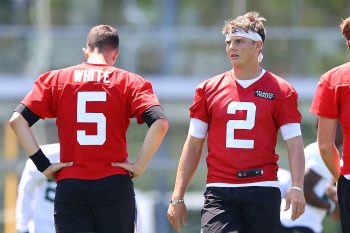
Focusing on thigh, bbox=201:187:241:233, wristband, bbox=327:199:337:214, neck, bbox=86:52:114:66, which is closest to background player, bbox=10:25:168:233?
neck, bbox=86:52:114:66

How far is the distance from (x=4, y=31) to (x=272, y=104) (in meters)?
10.8

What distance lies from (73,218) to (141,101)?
87cm

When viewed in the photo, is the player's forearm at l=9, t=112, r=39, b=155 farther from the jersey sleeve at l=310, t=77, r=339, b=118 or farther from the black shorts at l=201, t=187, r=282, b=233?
the jersey sleeve at l=310, t=77, r=339, b=118

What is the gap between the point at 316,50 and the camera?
17281 millimetres

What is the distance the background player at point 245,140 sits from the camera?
7.27m

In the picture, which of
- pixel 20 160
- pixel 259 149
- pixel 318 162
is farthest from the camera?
pixel 20 160

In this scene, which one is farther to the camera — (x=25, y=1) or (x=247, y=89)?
(x=25, y=1)

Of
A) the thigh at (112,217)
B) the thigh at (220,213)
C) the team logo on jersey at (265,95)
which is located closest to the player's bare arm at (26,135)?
the thigh at (112,217)

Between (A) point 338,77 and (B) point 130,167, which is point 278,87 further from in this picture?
(B) point 130,167

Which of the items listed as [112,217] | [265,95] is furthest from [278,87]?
[112,217]

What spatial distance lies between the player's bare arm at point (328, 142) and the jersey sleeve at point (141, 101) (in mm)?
1080

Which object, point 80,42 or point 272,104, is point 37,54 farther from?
point 272,104

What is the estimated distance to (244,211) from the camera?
24.0 ft

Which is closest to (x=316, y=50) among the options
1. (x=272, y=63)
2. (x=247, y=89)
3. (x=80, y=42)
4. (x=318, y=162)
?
(x=272, y=63)
